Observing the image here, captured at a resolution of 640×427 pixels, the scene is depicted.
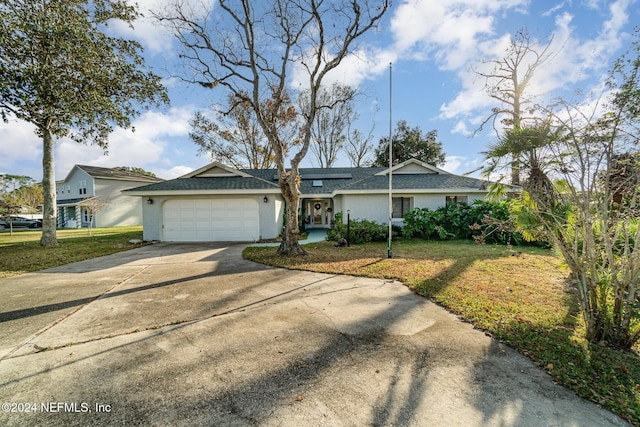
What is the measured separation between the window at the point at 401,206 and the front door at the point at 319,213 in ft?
19.0

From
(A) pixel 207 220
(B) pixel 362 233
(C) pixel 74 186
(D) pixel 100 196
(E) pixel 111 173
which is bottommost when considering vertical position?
(B) pixel 362 233

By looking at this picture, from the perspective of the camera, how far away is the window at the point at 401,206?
14.5m

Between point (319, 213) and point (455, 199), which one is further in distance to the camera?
point (319, 213)

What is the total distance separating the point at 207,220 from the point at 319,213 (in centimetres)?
850

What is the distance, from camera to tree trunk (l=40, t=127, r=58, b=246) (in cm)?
1170

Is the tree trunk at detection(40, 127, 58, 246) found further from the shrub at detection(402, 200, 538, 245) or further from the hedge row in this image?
the shrub at detection(402, 200, 538, 245)

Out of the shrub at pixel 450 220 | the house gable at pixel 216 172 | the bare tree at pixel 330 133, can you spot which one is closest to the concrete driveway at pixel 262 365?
the shrub at pixel 450 220

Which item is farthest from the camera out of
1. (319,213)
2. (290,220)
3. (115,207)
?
(115,207)

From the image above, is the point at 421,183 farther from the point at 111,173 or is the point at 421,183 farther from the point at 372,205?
the point at 111,173

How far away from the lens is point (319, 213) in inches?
766

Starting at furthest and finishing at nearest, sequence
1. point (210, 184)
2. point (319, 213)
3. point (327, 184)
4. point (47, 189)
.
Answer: point (319, 213) → point (327, 184) → point (210, 184) → point (47, 189)

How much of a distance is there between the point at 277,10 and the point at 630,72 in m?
9.73

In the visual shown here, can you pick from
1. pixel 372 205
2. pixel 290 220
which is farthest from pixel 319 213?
pixel 290 220

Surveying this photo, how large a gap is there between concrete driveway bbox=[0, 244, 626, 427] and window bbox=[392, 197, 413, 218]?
9.86 m
